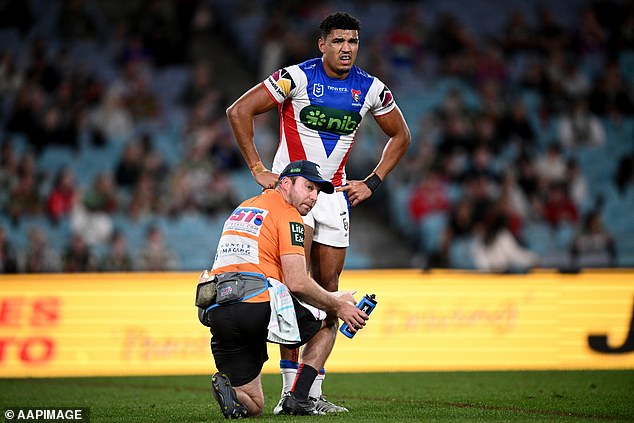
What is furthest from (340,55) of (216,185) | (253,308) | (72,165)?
(72,165)

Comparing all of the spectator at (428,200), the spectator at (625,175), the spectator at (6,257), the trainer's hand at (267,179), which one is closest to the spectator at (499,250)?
the spectator at (428,200)

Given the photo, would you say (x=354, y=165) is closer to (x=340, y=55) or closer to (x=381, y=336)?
(x=381, y=336)

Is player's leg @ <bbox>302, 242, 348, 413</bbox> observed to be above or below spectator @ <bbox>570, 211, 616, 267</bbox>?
above

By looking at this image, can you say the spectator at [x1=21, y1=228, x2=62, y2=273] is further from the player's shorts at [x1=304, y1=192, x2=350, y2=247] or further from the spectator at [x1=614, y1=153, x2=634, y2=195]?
the spectator at [x1=614, y1=153, x2=634, y2=195]

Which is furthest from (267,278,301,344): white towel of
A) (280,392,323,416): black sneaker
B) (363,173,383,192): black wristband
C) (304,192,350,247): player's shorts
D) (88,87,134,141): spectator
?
(88,87,134,141): spectator

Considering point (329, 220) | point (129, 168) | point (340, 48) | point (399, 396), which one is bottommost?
point (399, 396)

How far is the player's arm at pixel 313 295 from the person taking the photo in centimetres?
642

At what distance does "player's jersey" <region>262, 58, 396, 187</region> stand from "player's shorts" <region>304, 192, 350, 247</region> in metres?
0.22

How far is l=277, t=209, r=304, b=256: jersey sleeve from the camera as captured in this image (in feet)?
21.1

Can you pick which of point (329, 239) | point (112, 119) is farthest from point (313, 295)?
point (112, 119)

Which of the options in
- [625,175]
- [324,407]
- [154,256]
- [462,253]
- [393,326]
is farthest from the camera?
[625,175]

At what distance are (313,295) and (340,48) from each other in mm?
1968

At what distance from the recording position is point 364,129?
1812 cm

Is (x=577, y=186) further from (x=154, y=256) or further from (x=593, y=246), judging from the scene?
(x=154, y=256)
